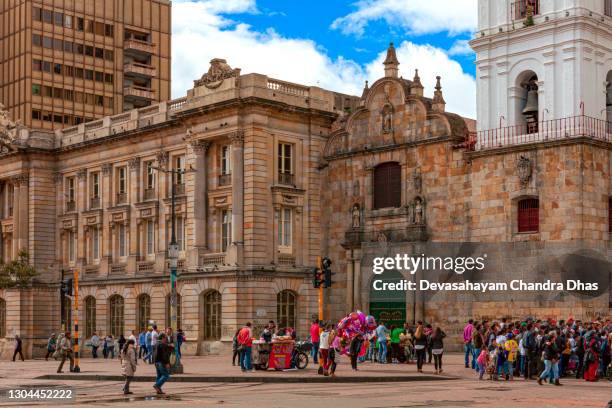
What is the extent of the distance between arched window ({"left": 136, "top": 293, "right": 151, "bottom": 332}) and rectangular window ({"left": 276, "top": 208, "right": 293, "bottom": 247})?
9.67m

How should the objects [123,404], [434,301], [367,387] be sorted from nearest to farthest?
[123,404], [367,387], [434,301]

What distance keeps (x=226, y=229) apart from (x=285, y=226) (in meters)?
2.97

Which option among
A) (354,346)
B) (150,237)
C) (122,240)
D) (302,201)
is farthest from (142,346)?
(354,346)

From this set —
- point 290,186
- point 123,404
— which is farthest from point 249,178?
point 123,404

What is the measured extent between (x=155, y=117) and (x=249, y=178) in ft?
30.7

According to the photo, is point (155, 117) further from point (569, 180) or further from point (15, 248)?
point (569, 180)

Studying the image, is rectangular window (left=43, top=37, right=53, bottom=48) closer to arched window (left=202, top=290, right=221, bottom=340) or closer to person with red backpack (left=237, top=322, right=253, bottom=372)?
arched window (left=202, top=290, right=221, bottom=340)

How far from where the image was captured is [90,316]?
2542 inches

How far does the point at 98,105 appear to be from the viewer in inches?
3794

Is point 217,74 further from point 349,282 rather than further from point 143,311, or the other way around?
point 143,311

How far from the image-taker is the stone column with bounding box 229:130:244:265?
53188 mm

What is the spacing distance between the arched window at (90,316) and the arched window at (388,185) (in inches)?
785

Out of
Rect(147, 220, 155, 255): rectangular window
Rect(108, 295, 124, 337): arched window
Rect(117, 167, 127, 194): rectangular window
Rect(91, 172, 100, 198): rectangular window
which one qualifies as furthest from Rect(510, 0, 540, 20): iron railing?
Rect(91, 172, 100, 198): rectangular window

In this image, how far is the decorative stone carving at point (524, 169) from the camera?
1832 inches
